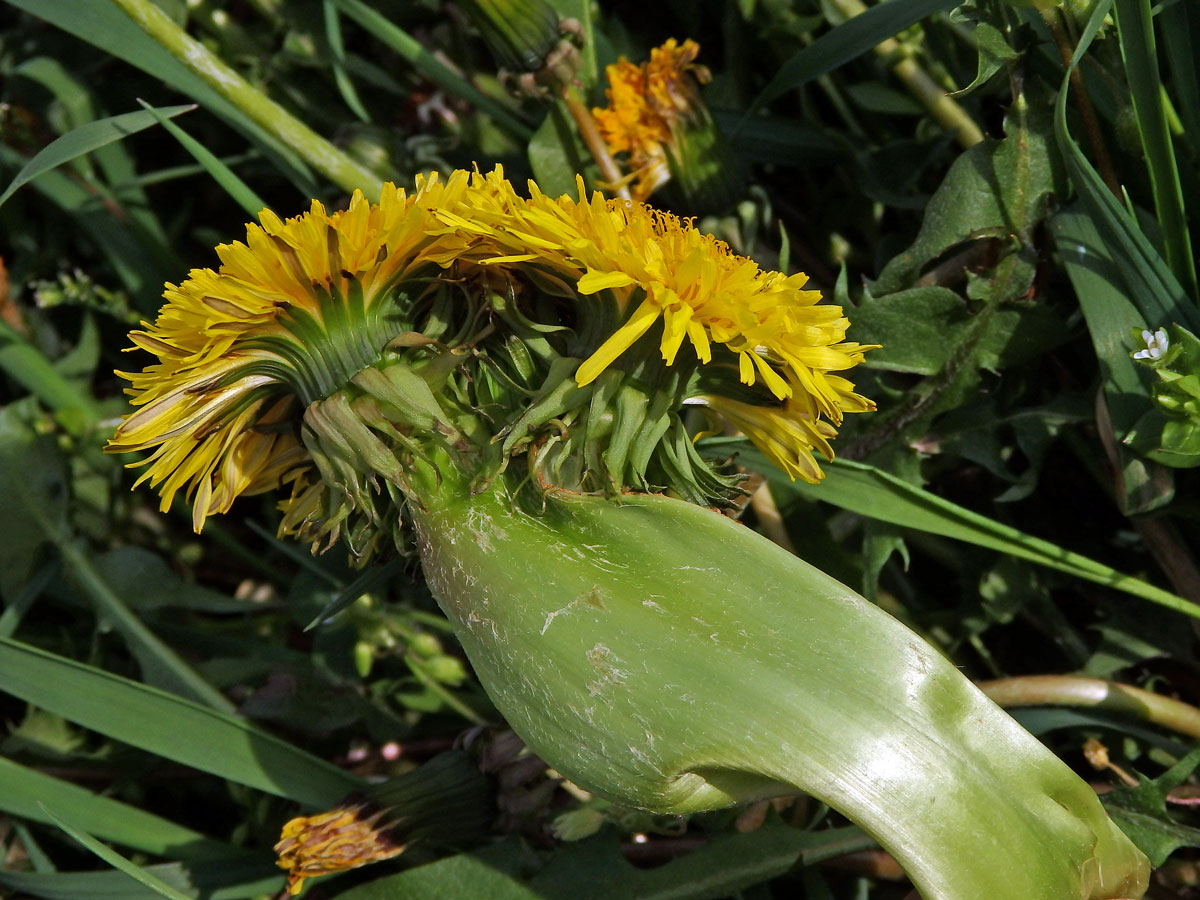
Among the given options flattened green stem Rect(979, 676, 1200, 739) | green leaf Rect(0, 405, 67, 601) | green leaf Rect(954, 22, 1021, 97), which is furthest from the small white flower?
green leaf Rect(0, 405, 67, 601)

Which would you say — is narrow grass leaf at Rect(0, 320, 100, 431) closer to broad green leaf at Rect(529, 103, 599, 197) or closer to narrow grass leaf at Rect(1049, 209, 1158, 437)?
broad green leaf at Rect(529, 103, 599, 197)

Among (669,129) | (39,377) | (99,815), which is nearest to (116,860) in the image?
(99,815)

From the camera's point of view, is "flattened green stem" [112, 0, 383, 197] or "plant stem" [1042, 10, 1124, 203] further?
"flattened green stem" [112, 0, 383, 197]

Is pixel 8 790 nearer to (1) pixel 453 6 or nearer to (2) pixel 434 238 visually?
(2) pixel 434 238

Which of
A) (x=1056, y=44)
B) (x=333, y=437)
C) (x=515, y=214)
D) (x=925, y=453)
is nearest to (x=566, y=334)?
(x=515, y=214)

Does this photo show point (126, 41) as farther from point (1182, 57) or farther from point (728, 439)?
point (1182, 57)

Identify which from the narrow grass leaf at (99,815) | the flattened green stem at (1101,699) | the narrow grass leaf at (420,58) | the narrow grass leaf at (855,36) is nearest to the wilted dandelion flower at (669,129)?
the narrow grass leaf at (855,36)
